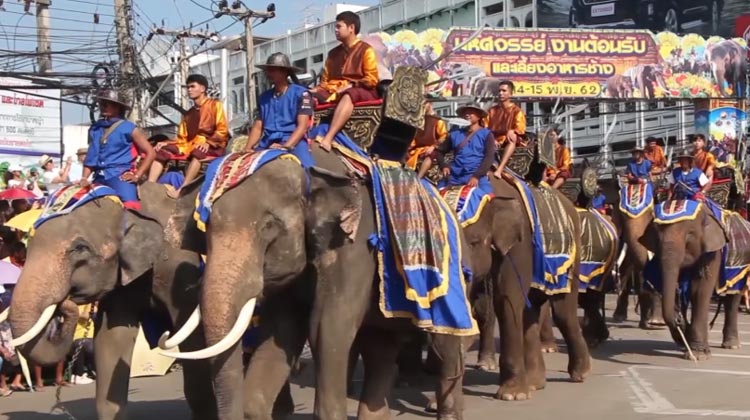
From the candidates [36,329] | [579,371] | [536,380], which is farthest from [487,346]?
[36,329]

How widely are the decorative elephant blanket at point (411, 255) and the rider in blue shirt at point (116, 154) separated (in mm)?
Result: 1458

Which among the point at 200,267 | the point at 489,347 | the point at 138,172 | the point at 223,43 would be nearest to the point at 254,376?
the point at 200,267

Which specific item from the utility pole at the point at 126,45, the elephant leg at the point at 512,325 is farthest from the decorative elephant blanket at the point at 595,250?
the utility pole at the point at 126,45

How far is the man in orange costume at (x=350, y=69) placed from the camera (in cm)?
856

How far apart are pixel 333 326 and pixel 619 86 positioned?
21.4 meters

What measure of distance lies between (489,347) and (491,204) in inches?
111

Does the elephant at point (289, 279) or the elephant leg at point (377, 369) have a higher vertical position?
the elephant at point (289, 279)

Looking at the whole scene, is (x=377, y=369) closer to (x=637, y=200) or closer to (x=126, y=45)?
(x=637, y=200)

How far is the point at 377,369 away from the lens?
8633 millimetres

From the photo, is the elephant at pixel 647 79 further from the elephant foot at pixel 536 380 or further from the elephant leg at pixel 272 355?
the elephant leg at pixel 272 355

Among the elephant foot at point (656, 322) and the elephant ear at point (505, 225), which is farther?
the elephant foot at point (656, 322)

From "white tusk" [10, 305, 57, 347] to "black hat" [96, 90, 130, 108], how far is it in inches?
75.0

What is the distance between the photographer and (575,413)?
9.91 meters

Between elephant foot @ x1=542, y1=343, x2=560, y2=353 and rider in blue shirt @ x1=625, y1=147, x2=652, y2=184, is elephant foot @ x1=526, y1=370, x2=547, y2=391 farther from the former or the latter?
rider in blue shirt @ x1=625, y1=147, x2=652, y2=184
